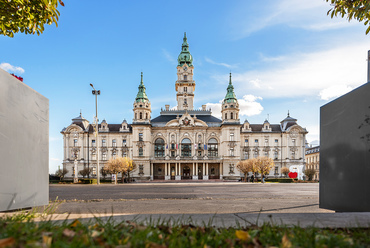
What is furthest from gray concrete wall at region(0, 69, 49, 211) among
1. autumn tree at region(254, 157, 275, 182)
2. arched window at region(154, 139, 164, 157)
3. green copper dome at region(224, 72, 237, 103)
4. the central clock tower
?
the central clock tower

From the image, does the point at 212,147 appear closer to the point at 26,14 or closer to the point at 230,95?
the point at 230,95

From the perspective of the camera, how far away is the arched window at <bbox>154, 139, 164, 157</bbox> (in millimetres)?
63344

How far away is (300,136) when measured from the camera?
64.2 m

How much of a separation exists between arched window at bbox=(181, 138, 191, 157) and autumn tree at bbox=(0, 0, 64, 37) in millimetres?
56783

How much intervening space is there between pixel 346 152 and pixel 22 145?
6.28 meters

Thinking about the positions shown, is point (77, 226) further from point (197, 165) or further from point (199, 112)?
point (199, 112)

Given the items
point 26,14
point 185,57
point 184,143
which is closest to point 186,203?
point 26,14

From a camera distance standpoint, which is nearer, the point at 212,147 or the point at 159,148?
the point at 159,148

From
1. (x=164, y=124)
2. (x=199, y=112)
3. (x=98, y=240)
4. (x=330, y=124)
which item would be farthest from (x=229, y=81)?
(x=98, y=240)

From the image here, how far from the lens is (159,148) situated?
63.5m

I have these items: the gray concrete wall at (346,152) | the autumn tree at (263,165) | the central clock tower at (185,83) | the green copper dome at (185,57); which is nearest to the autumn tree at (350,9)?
the gray concrete wall at (346,152)

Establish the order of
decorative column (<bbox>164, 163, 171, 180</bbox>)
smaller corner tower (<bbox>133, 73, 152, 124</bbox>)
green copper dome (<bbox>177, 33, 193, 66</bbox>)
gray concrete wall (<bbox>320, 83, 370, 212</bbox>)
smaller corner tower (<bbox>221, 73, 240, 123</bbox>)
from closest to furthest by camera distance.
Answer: gray concrete wall (<bbox>320, 83, 370, 212</bbox>), decorative column (<bbox>164, 163, 171, 180</bbox>), smaller corner tower (<bbox>221, 73, 240, 123</bbox>), smaller corner tower (<bbox>133, 73, 152, 124</bbox>), green copper dome (<bbox>177, 33, 193, 66</bbox>)

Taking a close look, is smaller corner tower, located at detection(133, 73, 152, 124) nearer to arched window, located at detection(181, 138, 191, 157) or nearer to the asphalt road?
arched window, located at detection(181, 138, 191, 157)

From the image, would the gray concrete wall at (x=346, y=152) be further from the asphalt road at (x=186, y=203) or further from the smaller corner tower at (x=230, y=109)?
the smaller corner tower at (x=230, y=109)
